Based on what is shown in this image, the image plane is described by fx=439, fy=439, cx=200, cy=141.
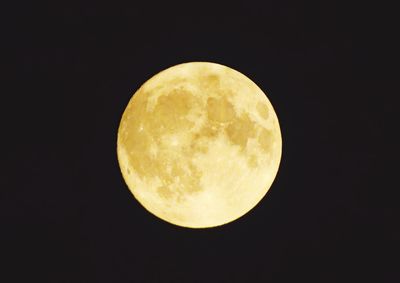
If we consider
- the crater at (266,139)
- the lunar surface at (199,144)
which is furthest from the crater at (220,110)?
the crater at (266,139)

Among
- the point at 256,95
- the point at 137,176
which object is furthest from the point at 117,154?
the point at 256,95

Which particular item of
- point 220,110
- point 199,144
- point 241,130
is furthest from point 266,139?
point 199,144

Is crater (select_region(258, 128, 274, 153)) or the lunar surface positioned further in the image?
crater (select_region(258, 128, 274, 153))

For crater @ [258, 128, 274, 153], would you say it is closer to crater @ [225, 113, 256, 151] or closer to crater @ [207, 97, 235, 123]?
crater @ [225, 113, 256, 151]

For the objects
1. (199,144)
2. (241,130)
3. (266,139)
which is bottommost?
(199,144)

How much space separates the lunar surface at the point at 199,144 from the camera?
549 cm

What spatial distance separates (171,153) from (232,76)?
1.48 m

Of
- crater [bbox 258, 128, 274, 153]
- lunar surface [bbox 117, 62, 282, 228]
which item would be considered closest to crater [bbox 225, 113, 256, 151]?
lunar surface [bbox 117, 62, 282, 228]

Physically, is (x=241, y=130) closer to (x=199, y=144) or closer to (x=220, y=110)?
(x=220, y=110)

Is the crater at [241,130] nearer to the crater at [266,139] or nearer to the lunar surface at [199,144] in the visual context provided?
the lunar surface at [199,144]

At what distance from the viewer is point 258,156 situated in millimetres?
5824

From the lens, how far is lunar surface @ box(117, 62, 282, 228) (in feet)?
18.0

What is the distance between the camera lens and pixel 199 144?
5441 mm

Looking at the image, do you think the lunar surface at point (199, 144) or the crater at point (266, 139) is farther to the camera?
the crater at point (266, 139)
